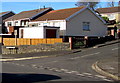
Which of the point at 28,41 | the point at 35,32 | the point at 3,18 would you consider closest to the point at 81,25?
the point at 35,32

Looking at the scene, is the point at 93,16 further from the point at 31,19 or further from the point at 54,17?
the point at 31,19

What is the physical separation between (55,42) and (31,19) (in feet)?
49.6

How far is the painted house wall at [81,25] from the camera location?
117 ft

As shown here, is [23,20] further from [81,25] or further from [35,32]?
[81,25]

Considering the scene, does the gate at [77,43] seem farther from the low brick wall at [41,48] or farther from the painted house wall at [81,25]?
the painted house wall at [81,25]

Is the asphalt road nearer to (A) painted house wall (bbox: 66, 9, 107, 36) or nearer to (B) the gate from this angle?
(B) the gate

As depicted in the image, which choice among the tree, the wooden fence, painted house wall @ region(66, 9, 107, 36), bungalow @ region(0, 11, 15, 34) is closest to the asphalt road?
the wooden fence

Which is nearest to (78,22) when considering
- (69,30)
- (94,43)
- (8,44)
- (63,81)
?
(69,30)

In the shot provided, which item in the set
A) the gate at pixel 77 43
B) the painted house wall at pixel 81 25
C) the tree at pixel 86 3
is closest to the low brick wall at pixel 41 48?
the gate at pixel 77 43

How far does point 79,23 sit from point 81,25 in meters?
0.50

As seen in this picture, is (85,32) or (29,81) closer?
(29,81)

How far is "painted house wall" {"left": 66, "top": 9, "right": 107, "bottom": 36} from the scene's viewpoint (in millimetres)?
35750

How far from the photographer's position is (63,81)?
34.9 feet

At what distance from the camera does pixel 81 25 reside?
36.8 meters
